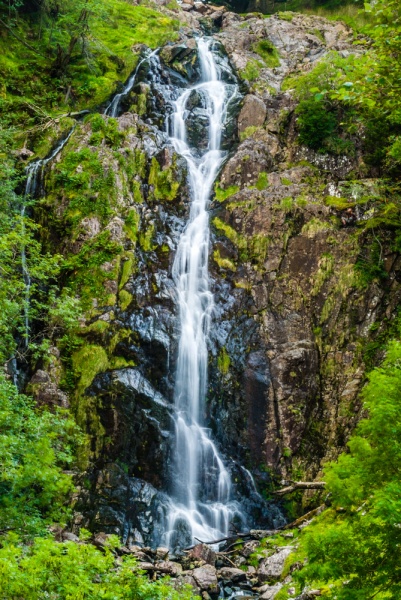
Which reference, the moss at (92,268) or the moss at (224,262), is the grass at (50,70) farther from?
the moss at (224,262)

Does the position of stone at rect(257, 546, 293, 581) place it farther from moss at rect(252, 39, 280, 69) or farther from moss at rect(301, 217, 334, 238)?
moss at rect(252, 39, 280, 69)

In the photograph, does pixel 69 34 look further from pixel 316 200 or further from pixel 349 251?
pixel 349 251

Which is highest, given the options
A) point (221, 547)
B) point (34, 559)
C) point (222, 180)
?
point (222, 180)

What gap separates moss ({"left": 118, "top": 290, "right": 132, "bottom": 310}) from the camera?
16.8 metres

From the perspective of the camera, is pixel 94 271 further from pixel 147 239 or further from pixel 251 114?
pixel 251 114

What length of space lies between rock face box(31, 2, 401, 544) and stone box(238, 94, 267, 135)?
4.51ft

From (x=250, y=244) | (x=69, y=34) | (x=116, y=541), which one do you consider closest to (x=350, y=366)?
(x=250, y=244)

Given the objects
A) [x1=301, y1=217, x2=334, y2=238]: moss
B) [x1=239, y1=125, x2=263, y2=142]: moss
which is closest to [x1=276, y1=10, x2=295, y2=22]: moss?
[x1=239, y1=125, x2=263, y2=142]: moss

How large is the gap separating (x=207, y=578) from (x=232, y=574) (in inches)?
27.5

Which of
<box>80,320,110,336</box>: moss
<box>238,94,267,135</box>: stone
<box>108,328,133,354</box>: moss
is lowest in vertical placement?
<box>108,328,133,354</box>: moss

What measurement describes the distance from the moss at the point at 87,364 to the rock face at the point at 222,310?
0.14 feet

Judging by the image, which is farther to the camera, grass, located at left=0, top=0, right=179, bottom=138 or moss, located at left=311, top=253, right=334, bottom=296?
grass, located at left=0, top=0, right=179, bottom=138

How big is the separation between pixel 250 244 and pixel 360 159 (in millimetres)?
6405

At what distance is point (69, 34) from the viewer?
84.0 ft
